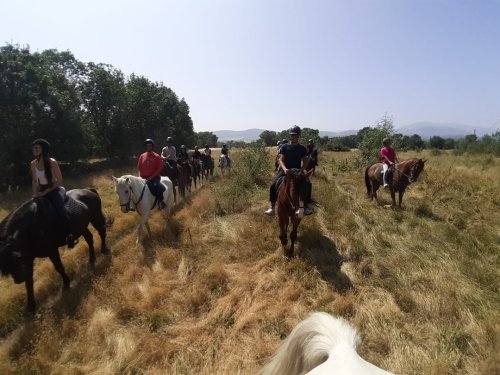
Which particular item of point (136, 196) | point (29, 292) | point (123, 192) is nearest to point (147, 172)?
point (136, 196)

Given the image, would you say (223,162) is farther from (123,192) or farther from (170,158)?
(123,192)

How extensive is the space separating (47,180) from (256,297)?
14.4 ft

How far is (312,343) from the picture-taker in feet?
7.36

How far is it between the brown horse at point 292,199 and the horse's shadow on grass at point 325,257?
1.37 ft

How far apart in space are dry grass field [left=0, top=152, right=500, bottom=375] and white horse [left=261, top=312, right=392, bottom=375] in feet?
5.53

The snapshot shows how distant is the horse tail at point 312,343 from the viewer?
7.19ft

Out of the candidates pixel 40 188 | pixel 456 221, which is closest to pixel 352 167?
pixel 456 221

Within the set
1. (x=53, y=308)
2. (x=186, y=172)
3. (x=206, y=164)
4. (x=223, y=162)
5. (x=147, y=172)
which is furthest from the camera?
(x=223, y=162)

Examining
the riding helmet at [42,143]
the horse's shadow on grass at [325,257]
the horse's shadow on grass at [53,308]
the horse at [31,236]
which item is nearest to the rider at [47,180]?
the riding helmet at [42,143]

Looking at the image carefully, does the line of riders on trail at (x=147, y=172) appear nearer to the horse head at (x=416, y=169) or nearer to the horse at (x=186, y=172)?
the horse head at (x=416, y=169)

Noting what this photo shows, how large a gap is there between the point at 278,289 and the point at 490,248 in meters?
4.66

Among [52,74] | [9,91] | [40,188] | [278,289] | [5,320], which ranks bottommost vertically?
[5,320]

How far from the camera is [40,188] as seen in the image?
19.3ft

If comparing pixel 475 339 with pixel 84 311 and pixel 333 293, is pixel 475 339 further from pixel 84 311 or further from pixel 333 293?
pixel 84 311
